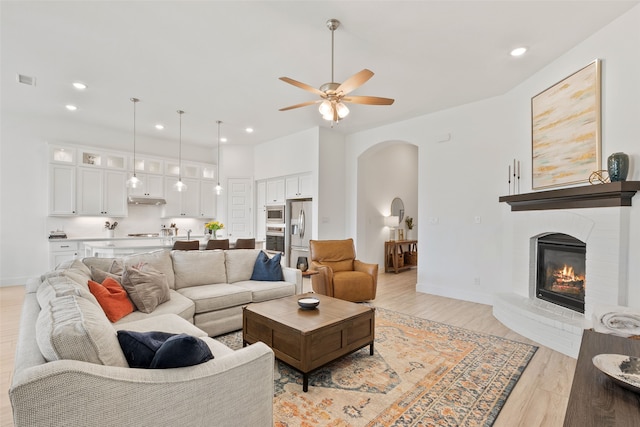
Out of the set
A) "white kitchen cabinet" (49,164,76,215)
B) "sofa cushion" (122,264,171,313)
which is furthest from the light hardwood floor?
"white kitchen cabinet" (49,164,76,215)

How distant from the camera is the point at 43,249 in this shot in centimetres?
590

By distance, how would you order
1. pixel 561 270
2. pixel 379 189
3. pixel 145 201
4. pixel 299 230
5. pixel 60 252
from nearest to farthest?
pixel 561 270, pixel 60 252, pixel 299 230, pixel 145 201, pixel 379 189

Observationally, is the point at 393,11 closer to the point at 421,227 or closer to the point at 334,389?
the point at 334,389

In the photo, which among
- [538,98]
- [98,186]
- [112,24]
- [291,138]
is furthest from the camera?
[291,138]

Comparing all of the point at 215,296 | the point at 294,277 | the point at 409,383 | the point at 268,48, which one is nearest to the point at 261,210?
the point at 294,277

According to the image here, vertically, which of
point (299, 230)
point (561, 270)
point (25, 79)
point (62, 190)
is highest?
point (25, 79)

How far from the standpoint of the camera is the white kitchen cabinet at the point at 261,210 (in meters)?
7.62

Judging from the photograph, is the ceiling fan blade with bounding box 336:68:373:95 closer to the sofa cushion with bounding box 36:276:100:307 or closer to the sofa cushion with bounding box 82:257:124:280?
the sofa cushion with bounding box 36:276:100:307

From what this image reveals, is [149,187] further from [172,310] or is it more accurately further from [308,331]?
[308,331]

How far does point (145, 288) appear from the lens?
9.20ft

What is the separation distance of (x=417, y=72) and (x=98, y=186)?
20.9ft

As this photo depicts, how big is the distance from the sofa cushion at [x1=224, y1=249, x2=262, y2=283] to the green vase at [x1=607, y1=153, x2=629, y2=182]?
12.8 ft

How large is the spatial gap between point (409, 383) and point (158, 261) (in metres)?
2.85

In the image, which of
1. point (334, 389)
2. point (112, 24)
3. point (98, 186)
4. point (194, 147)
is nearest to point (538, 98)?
point (334, 389)
